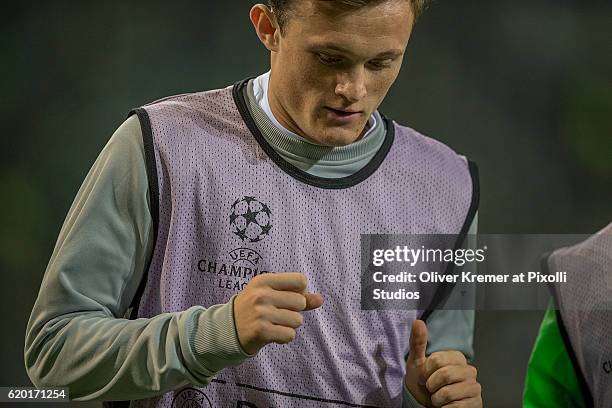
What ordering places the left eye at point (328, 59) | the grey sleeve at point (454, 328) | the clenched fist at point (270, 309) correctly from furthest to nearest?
the grey sleeve at point (454, 328)
the left eye at point (328, 59)
the clenched fist at point (270, 309)

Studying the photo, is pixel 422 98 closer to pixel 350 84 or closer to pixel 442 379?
pixel 350 84

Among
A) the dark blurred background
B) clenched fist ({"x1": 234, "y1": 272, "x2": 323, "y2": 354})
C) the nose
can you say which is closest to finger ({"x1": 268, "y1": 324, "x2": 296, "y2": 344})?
clenched fist ({"x1": 234, "y1": 272, "x2": 323, "y2": 354})

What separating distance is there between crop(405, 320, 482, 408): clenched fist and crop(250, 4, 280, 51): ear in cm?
41

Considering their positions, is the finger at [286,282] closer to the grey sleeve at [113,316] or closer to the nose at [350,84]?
the grey sleeve at [113,316]

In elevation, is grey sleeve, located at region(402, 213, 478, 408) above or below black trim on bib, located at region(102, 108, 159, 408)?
below

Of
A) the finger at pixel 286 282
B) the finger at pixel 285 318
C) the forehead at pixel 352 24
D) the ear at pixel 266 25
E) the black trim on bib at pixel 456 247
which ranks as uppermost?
the ear at pixel 266 25

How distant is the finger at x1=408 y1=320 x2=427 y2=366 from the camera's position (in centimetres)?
120

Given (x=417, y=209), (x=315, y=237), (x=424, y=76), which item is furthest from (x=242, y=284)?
(x=424, y=76)

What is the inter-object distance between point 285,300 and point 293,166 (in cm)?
25

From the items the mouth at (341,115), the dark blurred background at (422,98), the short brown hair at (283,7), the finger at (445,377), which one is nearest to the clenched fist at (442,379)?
the finger at (445,377)

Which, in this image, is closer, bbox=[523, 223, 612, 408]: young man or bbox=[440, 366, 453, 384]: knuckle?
bbox=[440, 366, 453, 384]: knuckle

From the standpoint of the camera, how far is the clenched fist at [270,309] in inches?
39.6

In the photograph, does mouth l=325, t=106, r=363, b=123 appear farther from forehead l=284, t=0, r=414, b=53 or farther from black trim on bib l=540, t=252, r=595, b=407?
black trim on bib l=540, t=252, r=595, b=407

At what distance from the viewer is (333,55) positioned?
1.10 metres
